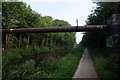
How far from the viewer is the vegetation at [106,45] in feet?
51.1

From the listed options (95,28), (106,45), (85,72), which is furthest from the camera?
(106,45)

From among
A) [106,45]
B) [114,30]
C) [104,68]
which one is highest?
[114,30]

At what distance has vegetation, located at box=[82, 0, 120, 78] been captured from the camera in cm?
1556

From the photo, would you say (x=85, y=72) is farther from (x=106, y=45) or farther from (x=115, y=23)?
(x=106, y=45)

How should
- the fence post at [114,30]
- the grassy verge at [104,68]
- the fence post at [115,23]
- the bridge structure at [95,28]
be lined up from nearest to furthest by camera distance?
the fence post at [114,30]
the grassy verge at [104,68]
the fence post at [115,23]
the bridge structure at [95,28]

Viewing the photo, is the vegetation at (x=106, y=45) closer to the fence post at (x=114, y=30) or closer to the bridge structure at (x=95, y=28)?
the fence post at (x=114, y=30)

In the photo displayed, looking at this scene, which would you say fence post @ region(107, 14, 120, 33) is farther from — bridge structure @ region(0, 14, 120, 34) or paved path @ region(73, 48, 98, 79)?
paved path @ region(73, 48, 98, 79)

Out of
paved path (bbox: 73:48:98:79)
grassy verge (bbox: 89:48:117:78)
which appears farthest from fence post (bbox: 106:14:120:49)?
paved path (bbox: 73:48:98:79)

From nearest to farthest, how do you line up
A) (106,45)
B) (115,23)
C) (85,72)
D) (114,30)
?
(115,23) → (114,30) → (85,72) → (106,45)

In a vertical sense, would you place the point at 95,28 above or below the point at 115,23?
below

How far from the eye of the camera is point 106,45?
29.2m

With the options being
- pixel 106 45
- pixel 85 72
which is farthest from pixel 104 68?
pixel 106 45

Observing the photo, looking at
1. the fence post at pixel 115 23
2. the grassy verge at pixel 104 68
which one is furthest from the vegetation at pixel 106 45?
the fence post at pixel 115 23

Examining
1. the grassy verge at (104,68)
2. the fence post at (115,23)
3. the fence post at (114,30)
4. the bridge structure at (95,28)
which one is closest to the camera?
the fence post at (114,30)
